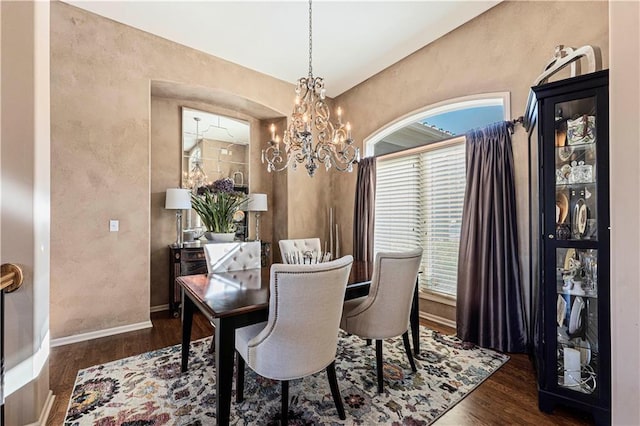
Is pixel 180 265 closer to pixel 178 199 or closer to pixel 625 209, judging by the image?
pixel 178 199

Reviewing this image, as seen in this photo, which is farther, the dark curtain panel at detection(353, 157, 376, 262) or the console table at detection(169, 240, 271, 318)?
the dark curtain panel at detection(353, 157, 376, 262)

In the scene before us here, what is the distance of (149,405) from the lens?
1.86 metres

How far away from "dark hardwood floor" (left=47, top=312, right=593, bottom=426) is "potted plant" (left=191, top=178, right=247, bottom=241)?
1230mm

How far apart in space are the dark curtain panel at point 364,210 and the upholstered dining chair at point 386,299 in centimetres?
188

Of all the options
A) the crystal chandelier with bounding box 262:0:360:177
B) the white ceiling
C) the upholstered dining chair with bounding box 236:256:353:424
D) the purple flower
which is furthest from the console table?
the white ceiling

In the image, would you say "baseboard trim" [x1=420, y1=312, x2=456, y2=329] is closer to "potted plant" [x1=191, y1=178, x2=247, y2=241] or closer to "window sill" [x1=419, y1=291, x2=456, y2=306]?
"window sill" [x1=419, y1=291, x2=456, y2=306]

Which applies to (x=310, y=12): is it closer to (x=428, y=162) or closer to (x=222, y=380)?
(x=428, y=162)

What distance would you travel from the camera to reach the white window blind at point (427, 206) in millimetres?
3217

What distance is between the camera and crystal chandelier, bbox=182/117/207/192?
400 centimetres

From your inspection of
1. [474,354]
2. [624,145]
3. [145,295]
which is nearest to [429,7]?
[624,145]

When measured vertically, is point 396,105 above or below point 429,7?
below

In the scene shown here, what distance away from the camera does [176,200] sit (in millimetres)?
3584

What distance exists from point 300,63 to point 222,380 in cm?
383

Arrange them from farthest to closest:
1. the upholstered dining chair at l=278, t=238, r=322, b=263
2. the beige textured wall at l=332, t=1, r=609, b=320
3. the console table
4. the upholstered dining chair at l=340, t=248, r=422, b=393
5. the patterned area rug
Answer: the console table, the upholstered dining chair at l=278, t=238, r=322, b=263, the beige textured wall at l=332, t=1, r=609, b=320, the upholstered dining chair at l=340, t=248, r=422, b=393, the patterned area rug
